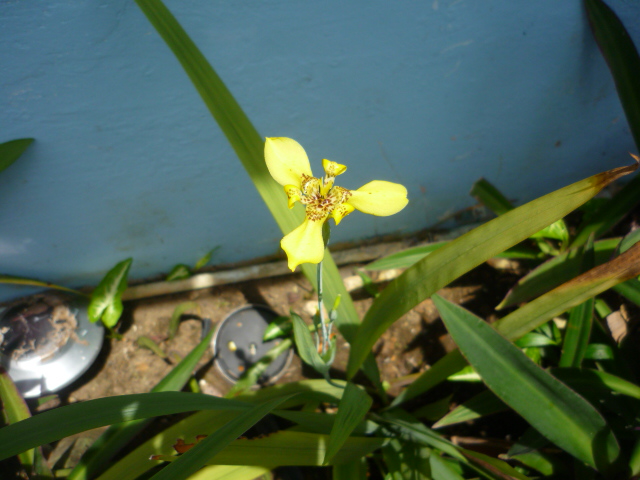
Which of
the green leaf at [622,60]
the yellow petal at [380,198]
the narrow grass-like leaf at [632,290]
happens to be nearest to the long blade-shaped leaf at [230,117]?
the yellow petal at [380,198]

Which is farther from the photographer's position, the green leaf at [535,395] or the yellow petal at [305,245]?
the green leaf at [535,395]

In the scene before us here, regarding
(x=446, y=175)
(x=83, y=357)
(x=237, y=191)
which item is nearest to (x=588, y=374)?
(x=446, y=175)

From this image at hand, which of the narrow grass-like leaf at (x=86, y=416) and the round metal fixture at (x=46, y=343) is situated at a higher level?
the narrow grass-like leaf at (x=86, y=416)

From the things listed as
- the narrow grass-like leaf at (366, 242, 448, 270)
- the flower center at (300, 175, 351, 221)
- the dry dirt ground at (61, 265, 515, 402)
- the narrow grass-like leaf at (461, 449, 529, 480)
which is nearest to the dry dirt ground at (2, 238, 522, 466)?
the dry dirt ground at (61, 265, 515, 402)

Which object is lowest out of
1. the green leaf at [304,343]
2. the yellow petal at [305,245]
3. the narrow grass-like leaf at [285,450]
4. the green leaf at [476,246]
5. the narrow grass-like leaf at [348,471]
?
the narrow grass-like leaf at [348,471]

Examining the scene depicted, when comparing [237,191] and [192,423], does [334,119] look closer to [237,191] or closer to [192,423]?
[237,191]

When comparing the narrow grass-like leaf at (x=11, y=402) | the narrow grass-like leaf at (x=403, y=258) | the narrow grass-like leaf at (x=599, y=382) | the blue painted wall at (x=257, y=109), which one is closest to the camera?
the blue painted wall at (x=257, y=109)

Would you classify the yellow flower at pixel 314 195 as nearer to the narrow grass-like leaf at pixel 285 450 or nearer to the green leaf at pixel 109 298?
the narrow grass-like leaf at pixel 285 450

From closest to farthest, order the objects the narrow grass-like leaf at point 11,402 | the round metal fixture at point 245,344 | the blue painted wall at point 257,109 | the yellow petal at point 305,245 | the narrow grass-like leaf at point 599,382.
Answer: the yellow petal at point 305,245, the blue painted wall at point 257,109, the narrow grass-like leaf at point 599,382, the narrow grass-like leaf at point 11,402, the round metal fixture at point 245,344
